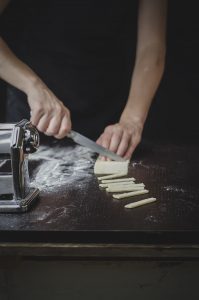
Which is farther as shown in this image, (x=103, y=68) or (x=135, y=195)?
(x=103, y=68)

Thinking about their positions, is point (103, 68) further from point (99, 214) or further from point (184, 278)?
point (184, 278)

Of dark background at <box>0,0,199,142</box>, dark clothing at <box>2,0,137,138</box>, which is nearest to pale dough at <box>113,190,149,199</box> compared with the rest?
dark clothing at <box>2,0,137,138</box>

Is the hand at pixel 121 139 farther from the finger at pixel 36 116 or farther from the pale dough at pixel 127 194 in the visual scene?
the pale dough at pixel 127 194

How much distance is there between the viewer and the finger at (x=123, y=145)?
6.95ft

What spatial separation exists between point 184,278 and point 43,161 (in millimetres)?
1006

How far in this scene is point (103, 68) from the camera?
2.63m

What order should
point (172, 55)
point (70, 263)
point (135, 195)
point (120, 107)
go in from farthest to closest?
point (172, 55) → point (120, 107) → point (135, 195) → point (70, 263)

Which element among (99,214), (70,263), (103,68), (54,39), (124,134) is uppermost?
(54,39)

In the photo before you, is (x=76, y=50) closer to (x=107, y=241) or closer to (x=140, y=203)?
(x=140, y=203)

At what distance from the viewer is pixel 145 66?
2.45 meters

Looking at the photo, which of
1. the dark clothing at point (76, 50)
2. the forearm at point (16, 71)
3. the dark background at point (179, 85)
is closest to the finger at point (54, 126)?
the forearm at point (16, 71)

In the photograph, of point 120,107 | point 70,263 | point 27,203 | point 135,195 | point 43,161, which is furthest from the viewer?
point 120,107

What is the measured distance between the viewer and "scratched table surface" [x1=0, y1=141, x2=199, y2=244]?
4.08 feet

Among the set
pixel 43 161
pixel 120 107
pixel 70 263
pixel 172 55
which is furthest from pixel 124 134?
pixel 172 55
